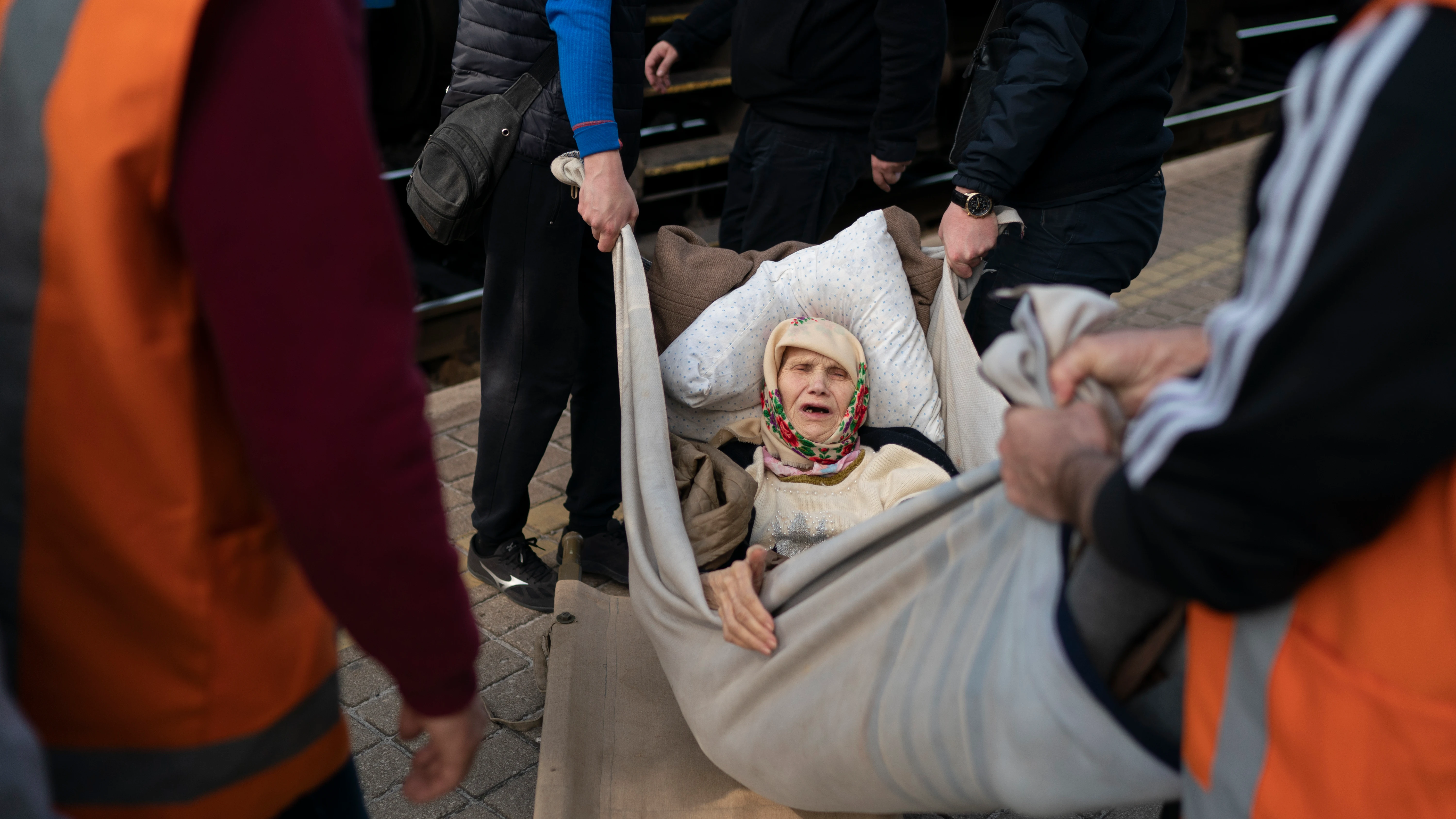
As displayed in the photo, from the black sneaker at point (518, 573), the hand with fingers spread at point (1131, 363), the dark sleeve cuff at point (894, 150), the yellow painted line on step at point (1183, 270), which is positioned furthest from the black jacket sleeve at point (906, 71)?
the hand with fingers spread at point (1131, 363)

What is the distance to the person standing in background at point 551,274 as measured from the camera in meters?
2.41

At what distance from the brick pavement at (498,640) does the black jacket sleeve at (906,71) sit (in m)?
1.17

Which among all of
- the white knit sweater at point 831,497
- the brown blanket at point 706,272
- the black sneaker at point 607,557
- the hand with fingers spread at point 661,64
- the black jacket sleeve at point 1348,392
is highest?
the black jacket sleeve at point 1348,392

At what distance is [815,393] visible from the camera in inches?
94.5

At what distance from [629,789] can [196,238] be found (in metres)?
1.46

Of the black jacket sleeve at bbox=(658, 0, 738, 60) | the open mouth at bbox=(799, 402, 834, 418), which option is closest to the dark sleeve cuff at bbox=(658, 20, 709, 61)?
the black jacket sleeve at bbox=(658, 0, 738, 60)

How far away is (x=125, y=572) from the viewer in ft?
2.92

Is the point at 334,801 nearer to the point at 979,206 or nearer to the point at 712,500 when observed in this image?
the point at 712,500

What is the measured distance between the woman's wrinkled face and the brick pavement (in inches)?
26.5

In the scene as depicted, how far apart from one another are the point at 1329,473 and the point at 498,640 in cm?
232

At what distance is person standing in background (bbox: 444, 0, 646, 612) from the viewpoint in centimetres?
241

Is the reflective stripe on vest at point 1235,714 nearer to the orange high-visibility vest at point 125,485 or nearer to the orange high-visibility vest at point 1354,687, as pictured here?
the orange high-visibility vest at point 1354,687

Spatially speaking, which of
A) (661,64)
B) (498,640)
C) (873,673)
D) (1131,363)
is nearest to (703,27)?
(661,64)

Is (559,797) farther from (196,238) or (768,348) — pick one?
(196,238)
